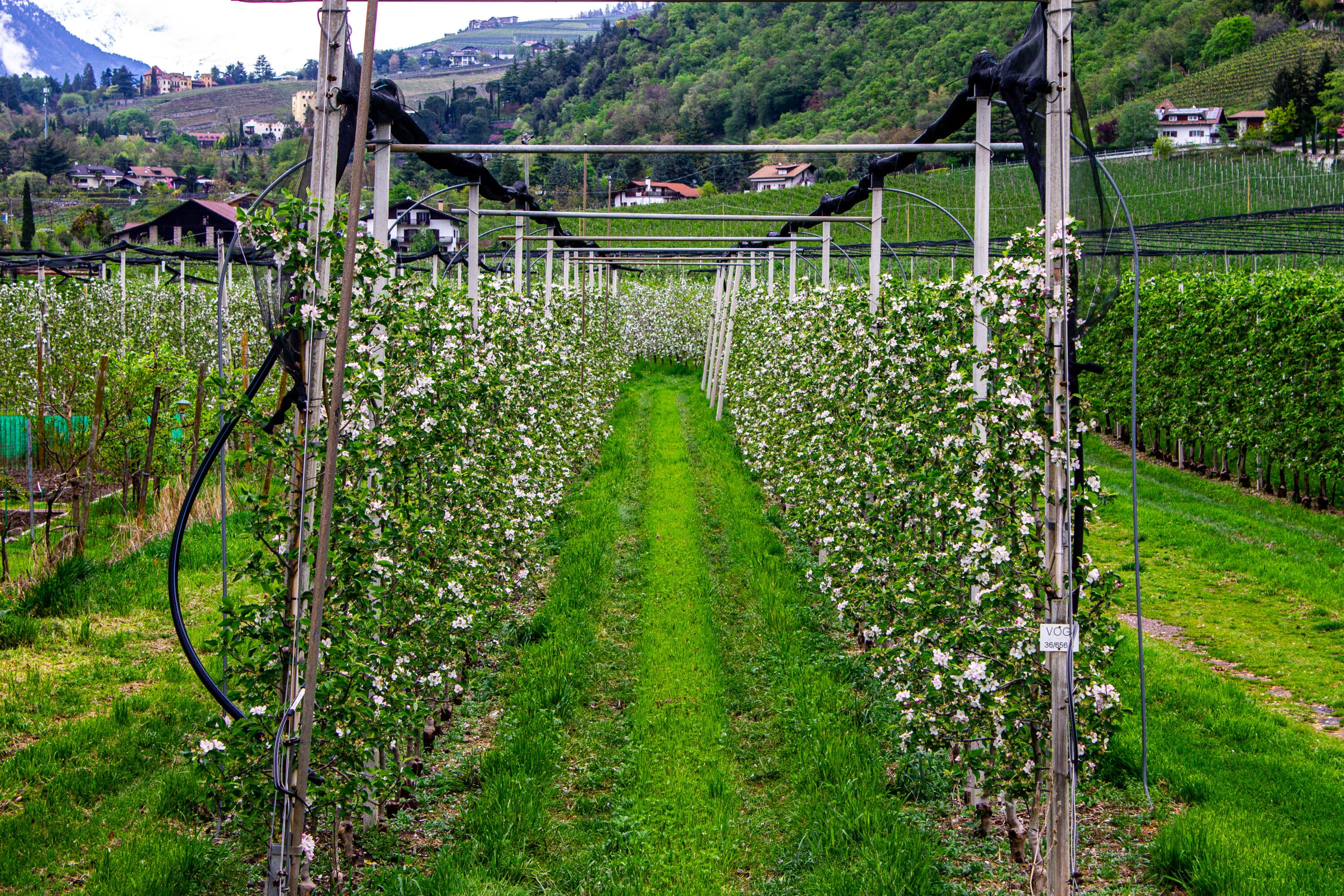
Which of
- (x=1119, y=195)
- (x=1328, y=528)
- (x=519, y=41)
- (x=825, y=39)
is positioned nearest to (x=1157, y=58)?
(x=825, y=39)

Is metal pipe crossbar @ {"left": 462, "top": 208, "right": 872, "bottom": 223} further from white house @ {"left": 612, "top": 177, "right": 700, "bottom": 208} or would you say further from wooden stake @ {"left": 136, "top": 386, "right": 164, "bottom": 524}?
white house @ {"left": 612, "top": 177, "right": 700, "bottom": 208}

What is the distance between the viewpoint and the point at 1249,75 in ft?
182

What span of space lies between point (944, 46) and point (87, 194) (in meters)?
40.0

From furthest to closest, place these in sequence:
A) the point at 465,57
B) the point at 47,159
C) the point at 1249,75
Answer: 1. the point at 1249,75
2. the point at 47,159
3. the point at 465,57

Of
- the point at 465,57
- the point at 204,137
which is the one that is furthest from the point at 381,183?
the point at 204,137

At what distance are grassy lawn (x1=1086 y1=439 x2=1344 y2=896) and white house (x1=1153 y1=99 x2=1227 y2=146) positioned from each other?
4469 centimetres

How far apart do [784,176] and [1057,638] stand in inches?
589

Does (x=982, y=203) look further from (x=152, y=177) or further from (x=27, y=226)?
(x=152, y=177)

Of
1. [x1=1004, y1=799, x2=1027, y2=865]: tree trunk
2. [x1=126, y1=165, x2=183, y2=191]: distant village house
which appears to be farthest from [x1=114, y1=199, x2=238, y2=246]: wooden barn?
[x1=1004, y1=799, x2=1027, y2=865]: tree trunk

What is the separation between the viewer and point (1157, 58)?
54688 millimetres

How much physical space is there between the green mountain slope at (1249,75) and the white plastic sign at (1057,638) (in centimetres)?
5699

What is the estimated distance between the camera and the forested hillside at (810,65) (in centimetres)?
2367

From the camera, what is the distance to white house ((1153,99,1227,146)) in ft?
162

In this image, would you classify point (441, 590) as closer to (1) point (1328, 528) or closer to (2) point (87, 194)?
(1) point (1328, 528)
